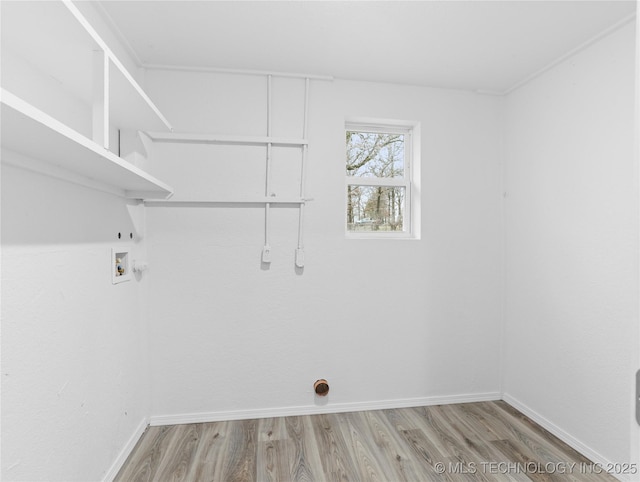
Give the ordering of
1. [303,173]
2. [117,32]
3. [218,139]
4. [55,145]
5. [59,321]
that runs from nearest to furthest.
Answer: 1. [55,145]
2. [59,321]
3. [117,32]
4. [218,139]
5. [303,173]

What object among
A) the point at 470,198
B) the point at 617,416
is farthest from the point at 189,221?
the point at 617,416

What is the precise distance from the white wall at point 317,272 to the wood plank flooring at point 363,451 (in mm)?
178

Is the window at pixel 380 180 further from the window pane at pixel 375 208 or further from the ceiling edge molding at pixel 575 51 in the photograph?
the ceiling edge molding at pixel 575 51

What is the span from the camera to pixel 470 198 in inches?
101

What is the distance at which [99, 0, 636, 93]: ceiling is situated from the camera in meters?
1.67

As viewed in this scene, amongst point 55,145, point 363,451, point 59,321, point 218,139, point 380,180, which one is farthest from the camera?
point 380,180

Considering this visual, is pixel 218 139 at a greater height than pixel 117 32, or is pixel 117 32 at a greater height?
pixel 117 32

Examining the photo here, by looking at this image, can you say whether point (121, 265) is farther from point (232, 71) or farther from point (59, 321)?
point (232, 71)

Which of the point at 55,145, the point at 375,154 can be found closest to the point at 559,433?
the point at 375,154

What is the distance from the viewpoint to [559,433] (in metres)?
2.09

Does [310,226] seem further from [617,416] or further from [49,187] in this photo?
[617,416]

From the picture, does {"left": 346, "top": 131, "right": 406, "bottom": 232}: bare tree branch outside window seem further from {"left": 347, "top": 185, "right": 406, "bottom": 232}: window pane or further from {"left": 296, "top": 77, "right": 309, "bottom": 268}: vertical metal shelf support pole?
{"left": 296, "top": 77, "right": 309, "bottom": 268}: vertical metal shelf support pole

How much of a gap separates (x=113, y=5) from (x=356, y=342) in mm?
2297

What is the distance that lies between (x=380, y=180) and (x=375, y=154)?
8.2 inches
